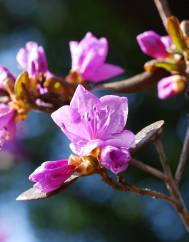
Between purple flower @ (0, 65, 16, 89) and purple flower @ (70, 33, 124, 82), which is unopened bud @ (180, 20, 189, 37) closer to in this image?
purple flower @ (70, 33, 124, 82)

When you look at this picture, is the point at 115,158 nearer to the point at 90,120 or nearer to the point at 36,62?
the point at 90,120

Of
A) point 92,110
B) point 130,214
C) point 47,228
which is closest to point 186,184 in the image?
point 130,214

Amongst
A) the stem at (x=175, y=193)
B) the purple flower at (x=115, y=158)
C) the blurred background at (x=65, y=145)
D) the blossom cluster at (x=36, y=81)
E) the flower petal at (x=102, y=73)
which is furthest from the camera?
the blurred background at (x=65, y=145)

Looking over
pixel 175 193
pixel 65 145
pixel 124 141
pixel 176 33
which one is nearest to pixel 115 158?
pixel 124 141

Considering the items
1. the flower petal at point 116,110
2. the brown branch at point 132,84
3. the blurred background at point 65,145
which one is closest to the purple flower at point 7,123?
the brown branch at point 132,84

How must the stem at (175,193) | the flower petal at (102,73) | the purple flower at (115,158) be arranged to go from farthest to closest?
1. the flower petal at (102,73)
2. the stem at (175,193)
3. the purple flower at (115,158)

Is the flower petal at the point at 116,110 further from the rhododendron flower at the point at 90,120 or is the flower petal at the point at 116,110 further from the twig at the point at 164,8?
the twig at the point at 164,8

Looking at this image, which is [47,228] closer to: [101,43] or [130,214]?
[130,214]
